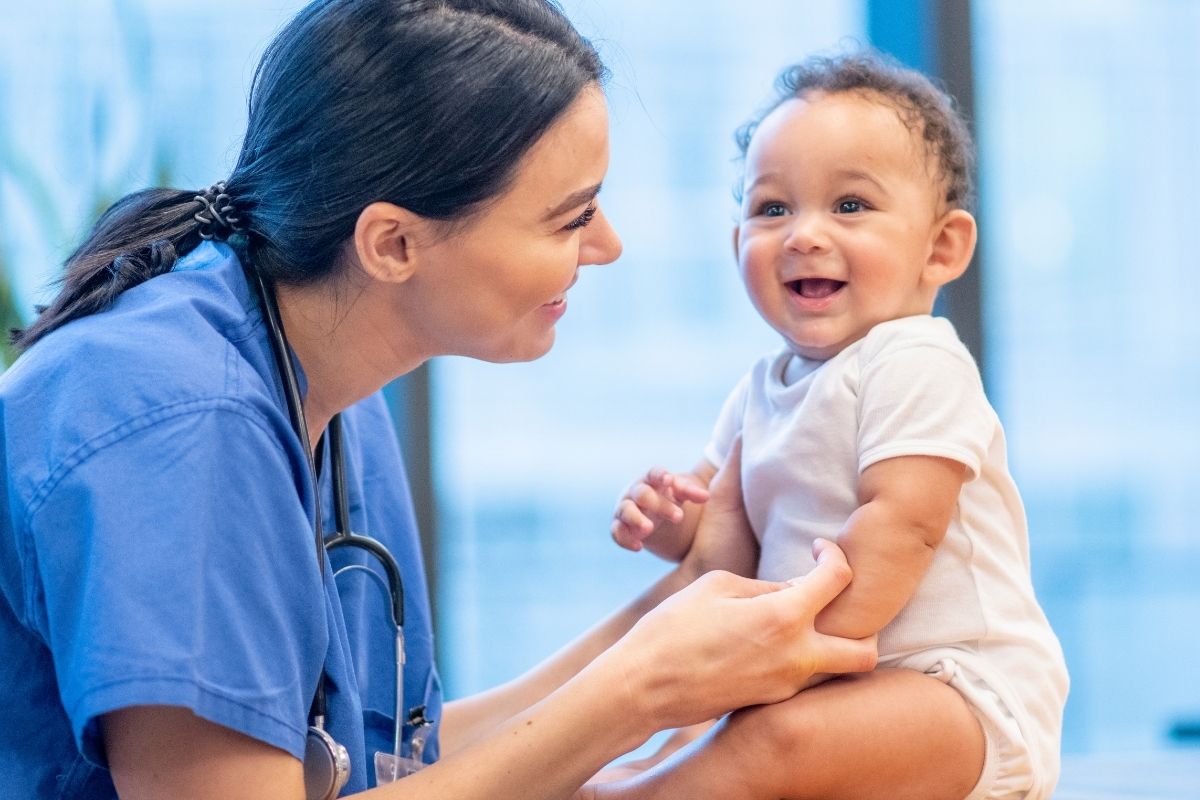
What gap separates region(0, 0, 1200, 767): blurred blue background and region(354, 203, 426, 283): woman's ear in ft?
5.43

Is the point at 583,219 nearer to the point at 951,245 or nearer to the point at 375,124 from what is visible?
the point at 375,124

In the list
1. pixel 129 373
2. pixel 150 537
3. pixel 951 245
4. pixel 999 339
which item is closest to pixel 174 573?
pixel 150 537

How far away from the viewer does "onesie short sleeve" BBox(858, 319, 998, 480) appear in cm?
130

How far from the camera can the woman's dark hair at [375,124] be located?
1229mm

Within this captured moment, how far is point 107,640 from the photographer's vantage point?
1.01 m

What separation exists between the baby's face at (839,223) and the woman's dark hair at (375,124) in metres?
0.29

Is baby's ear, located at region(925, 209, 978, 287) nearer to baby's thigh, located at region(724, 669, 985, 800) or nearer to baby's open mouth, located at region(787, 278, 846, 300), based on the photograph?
baby's open mouth, located at region(787, 278, 846, 300)

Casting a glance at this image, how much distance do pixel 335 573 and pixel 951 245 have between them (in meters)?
0.81

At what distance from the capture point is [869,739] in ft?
4.13

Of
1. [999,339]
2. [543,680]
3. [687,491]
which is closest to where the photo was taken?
[687,491]

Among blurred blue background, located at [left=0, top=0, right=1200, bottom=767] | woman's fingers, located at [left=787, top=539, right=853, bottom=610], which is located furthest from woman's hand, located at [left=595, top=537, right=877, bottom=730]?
blurred blue background, located at [left=0, top=0, right=1200, bottom=767]

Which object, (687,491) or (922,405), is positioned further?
(687,491)

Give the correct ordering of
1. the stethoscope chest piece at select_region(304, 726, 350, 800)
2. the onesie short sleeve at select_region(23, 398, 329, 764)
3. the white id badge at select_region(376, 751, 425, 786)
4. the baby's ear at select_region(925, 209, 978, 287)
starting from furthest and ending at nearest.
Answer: the baby's ear at select_region(925, 209, 978, 287), the white id badge at select_region(376, 751, 425, 786), the stethoscope chest piece at select_region(304, 726, 350, 800), the onesie short sleeve at select_region(23, 398, 329, 764)

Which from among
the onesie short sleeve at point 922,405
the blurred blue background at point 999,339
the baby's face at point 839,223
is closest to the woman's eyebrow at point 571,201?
the baby's face at point 839,223
